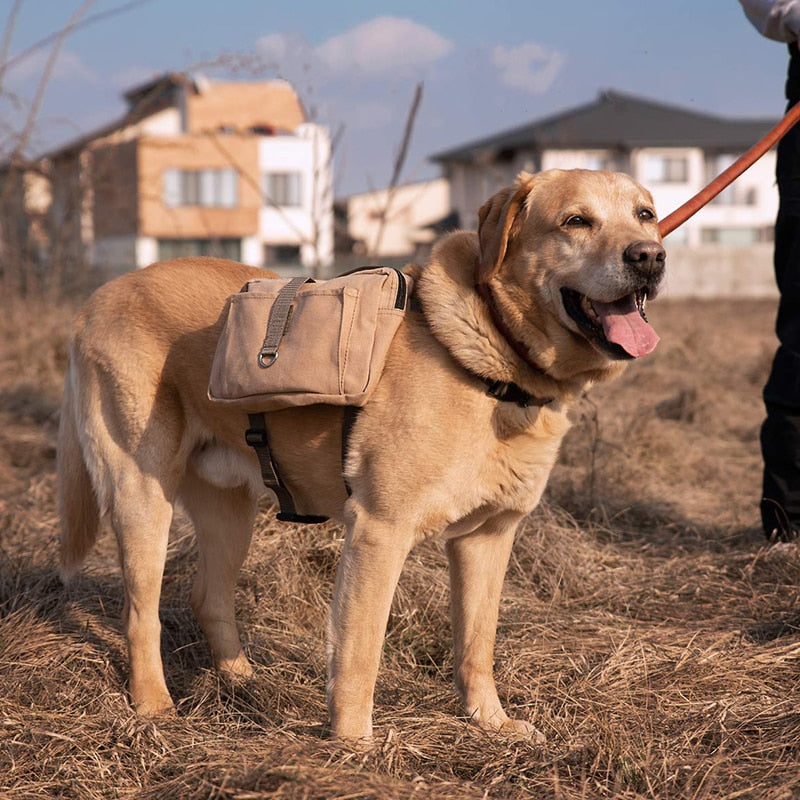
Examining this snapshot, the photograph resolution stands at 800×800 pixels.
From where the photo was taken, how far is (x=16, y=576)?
384cm

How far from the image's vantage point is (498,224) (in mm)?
2855

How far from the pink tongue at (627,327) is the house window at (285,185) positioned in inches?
1548

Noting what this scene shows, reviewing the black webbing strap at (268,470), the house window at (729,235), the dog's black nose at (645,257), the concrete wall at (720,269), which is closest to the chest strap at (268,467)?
the black webbing strap at (268,470)

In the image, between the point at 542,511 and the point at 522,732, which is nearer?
the point at 522,732

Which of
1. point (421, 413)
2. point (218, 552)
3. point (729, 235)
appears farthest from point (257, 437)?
point (729, 235)

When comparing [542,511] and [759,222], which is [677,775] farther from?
[759,222]

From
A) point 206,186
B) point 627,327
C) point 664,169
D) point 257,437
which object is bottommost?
point 257,437

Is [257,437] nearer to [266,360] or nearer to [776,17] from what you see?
[266,360]

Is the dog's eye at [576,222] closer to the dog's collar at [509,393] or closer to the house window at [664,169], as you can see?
the dog's collar at [509,393]

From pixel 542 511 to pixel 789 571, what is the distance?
3.66 feet

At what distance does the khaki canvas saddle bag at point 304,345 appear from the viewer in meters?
2.84

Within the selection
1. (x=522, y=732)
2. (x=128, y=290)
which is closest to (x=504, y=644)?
(x=522, y=732)

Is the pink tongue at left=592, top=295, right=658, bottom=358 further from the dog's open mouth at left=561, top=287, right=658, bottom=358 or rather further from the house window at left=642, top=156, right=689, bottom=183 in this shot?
the house window at left=642, top=156, right=689, bottom=183

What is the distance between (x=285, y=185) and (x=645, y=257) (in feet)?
132
